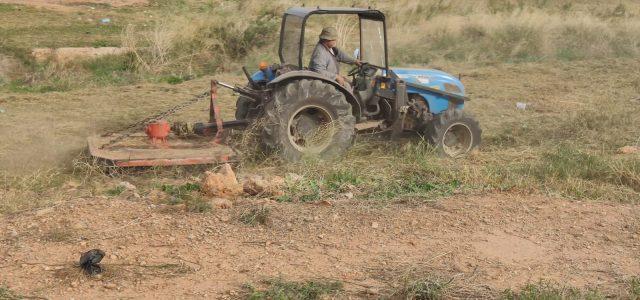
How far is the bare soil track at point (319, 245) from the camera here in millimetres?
5266

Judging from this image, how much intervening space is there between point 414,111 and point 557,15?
37.1 feet

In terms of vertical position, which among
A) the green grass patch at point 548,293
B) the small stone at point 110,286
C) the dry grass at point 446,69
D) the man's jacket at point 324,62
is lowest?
the dry grass at point 446,69

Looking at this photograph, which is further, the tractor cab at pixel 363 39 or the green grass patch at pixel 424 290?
the tractor cab at pixel 363 39

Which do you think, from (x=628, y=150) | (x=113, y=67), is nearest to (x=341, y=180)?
(x=628, y=150)

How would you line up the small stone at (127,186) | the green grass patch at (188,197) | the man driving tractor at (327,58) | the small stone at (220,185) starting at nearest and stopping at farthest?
the green grass patch at (188,197), the small stone at (220,185), the small stone at (127,186), the man driving tractor at (327,58)

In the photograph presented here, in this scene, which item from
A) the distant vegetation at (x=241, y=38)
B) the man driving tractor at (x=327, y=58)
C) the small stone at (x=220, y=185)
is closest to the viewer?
the small stone at (x=220, y=185)

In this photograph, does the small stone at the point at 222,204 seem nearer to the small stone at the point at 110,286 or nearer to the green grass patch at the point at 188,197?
the green grass patch at the point at 188,197

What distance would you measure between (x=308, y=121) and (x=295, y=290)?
12.4ft

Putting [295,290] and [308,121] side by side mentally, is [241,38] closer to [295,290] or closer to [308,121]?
[308,121]

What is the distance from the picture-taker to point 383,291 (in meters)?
5.12

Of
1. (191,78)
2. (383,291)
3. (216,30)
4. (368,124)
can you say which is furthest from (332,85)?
(216,30)

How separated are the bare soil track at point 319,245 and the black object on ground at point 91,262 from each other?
0.06 metres

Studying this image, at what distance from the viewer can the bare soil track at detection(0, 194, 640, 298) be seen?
5.27 metres

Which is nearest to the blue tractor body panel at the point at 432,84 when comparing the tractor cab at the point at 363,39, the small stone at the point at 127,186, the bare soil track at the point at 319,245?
the tractor cab at the point at 363,39
